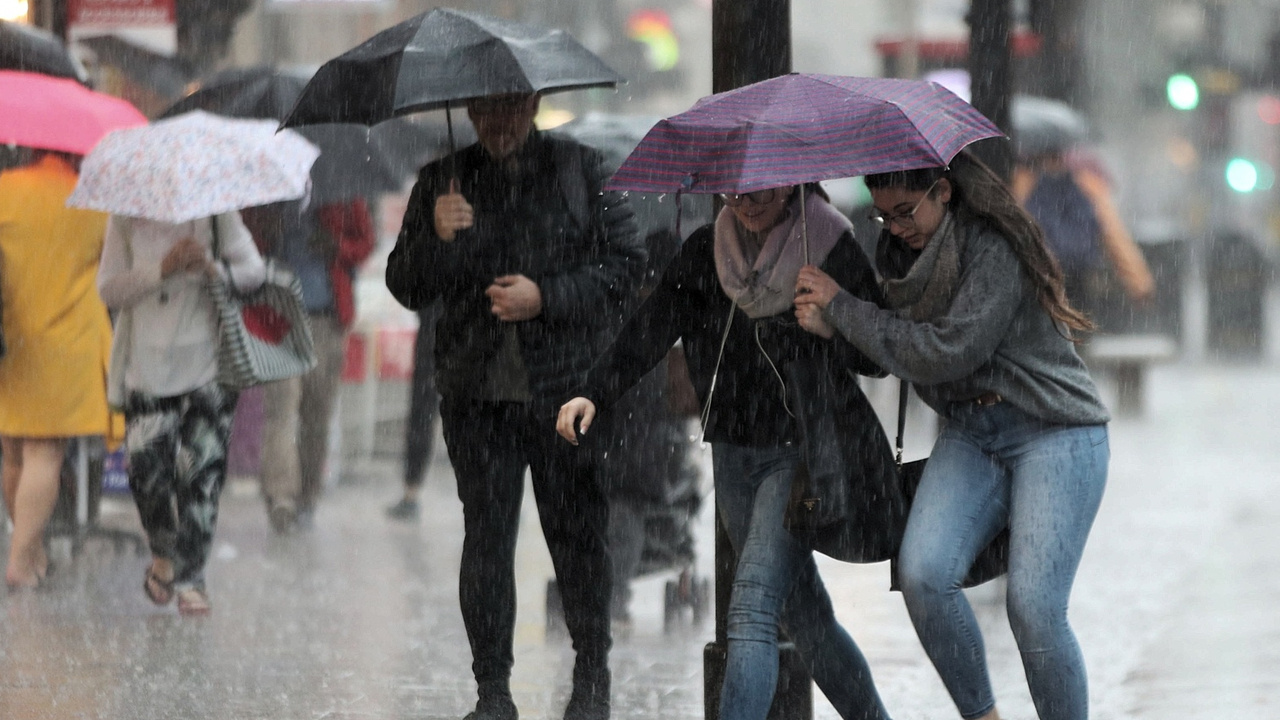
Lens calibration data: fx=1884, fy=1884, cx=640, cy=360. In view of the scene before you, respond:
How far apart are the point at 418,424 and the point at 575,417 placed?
5.61 metres

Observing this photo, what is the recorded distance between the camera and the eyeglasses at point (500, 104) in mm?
5570

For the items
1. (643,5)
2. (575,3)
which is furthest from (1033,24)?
(643,5)

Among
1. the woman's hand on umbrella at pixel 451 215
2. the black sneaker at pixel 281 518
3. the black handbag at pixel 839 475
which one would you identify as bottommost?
the black sneaker at pixel 281 518

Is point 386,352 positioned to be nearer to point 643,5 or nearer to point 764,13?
point 764,13

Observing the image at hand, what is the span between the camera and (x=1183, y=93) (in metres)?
21.5

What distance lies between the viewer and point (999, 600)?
8133mm

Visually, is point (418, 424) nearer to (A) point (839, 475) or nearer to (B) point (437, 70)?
(B) point (437, 70)

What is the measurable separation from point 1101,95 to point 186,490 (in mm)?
39179

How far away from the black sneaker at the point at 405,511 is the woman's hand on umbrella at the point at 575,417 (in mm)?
5665

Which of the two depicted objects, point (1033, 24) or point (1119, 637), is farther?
point (1033, 24)

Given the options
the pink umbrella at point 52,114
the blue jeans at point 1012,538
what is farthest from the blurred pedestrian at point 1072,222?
the blue jeans at point 1012,538

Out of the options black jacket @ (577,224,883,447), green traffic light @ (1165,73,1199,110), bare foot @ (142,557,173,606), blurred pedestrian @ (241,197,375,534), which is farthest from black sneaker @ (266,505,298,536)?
green traffic light @ (1165,73,1199,110)

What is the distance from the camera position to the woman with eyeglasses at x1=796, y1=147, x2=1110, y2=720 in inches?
183

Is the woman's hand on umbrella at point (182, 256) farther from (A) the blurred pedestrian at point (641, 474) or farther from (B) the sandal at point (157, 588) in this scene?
(A) the blurred pedestrian at point (641, 474)
